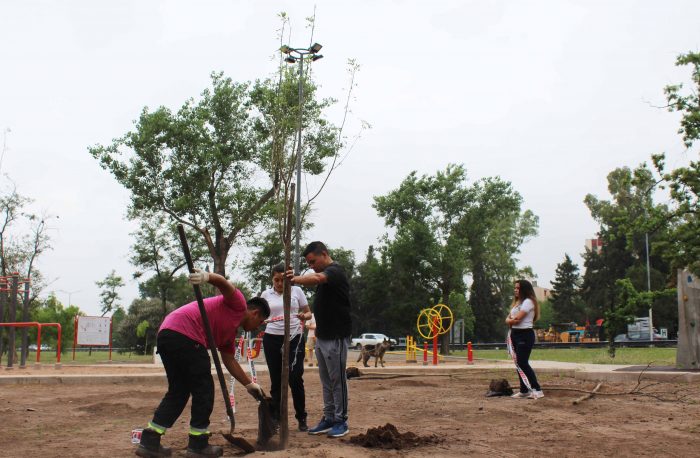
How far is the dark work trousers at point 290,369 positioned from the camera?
6.73 metres

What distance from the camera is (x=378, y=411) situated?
845cm

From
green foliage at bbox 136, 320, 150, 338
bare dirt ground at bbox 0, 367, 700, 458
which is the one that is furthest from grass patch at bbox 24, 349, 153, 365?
bare dirt ground at bbox 0, 367, 700, 458

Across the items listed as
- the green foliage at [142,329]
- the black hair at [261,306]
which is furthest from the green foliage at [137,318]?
the black hair at [261,306]

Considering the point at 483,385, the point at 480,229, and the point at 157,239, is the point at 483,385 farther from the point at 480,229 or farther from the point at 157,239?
the point at 480,229

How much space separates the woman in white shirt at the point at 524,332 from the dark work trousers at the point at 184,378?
5135 millimetres

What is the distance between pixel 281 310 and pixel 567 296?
7246cm

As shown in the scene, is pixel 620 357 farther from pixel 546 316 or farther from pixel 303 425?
pixel 546 316

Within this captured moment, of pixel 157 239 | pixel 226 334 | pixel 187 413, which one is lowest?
pixel 187 413

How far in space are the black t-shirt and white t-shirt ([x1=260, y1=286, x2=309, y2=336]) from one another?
0.60 m

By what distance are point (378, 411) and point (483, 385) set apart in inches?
174

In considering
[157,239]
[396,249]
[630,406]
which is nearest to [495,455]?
[630,406]

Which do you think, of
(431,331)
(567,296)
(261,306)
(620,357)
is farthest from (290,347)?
(567,296)

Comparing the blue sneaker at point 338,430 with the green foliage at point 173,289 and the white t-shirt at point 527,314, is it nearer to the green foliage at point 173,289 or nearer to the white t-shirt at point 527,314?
the white t-shirt at point 527,314

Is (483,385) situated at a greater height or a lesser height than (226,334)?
lesser
